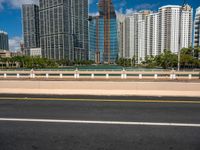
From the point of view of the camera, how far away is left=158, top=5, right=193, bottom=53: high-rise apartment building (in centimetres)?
14400

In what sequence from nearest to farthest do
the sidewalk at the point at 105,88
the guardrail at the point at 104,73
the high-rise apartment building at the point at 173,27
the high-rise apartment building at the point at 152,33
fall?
the sidewalk at the point at 105,88 → the guardrail at the point at 104,73 → the high-rise apartment building at the point at 173,27 → the high-rise apartment building at the point at 152,33

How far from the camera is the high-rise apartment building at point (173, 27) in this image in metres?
144

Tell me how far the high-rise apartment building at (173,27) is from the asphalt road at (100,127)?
140 meters

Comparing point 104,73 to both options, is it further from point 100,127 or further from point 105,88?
point 100,127

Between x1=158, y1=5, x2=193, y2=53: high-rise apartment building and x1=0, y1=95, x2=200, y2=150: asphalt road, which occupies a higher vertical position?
x1=158, y1=5, x2=193, y2=53: high-rise apartment building

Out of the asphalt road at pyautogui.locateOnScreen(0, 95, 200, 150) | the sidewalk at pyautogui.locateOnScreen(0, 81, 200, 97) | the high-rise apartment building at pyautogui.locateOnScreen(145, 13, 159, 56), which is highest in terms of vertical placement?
the high-rise apartment building at pyautogui.locateOnScreen(145, 13, 159, 56)

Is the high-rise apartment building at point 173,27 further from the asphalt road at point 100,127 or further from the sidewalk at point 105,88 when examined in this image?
the asphalt road at point 100,127

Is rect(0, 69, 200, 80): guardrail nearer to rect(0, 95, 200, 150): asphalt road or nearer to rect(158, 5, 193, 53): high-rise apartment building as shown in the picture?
rect(0, 95, 200, 150): asphalt road

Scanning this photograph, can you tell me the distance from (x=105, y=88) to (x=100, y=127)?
659 centimetres

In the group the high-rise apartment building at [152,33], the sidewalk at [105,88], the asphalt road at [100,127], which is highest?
the high-rise apartment building at [152,33]

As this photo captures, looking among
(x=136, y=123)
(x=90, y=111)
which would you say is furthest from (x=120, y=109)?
(x=136, y=123)

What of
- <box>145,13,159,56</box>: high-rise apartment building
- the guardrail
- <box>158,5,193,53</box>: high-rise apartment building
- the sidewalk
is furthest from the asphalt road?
<box>145,13,159,56</box>: high-rise apartment building

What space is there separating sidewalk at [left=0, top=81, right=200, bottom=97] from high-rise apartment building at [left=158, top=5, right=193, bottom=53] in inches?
5318

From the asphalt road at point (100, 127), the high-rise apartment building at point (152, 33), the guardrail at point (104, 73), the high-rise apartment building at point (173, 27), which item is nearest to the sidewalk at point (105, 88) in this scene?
the asphalt road at point (100, 127)
